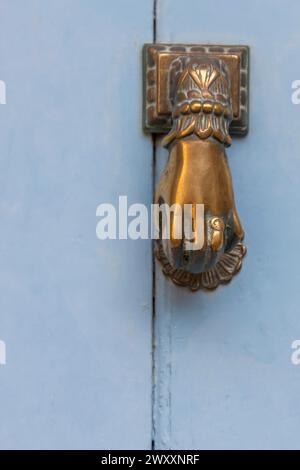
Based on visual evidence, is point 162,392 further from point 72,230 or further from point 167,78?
point 167,78

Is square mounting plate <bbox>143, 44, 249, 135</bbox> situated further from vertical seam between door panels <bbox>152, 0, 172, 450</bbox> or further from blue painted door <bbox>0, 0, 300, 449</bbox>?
vertical seam between door panels <bbox>152, 0, 172, 450</bbox>

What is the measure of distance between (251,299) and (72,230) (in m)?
0.16

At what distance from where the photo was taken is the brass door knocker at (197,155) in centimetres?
63

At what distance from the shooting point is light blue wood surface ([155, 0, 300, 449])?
69cm

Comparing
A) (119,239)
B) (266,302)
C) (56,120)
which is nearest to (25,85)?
(56,120)

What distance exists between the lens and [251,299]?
27.4 inches

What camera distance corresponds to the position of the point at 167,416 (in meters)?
0.69

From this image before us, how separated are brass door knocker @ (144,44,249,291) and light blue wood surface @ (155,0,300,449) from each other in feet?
0.10

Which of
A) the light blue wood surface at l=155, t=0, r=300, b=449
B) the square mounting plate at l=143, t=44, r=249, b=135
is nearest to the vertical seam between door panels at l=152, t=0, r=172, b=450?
the light blue wood surface at l=155, t=0, r=300, b=449

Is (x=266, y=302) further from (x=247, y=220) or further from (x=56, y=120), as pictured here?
(x=56, y=120)

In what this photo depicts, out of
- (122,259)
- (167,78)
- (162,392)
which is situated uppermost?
(167,78)

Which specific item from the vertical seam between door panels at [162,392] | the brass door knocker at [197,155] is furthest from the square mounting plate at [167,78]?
the vertical seam between door panels at [162,392]

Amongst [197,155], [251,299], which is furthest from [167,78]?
[251,299]
